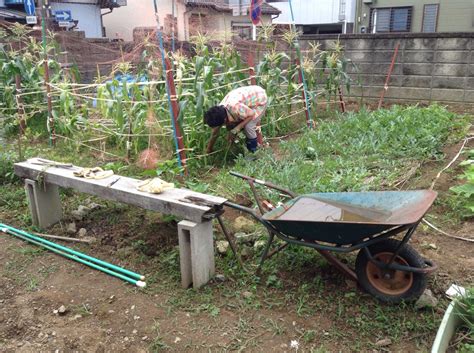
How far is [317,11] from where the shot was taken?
19984 mm

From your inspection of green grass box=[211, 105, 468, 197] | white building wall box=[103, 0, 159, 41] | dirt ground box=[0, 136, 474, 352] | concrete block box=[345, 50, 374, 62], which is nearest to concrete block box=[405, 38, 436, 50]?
concrete block box=[345, 50, 374, 62]

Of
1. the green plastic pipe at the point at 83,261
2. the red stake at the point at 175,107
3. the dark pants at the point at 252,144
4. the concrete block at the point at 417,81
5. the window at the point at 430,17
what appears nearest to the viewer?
the green plastic pipe at the point at 83,261

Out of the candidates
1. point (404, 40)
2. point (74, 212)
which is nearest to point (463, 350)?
point (74, 212)

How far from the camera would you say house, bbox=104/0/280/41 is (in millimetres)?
11856

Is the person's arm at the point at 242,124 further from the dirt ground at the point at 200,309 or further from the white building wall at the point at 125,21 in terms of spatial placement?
the white building wall at the point at 125,21

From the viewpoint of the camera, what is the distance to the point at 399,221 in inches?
83.9

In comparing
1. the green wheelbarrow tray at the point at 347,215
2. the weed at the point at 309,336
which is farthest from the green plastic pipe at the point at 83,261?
the weed at the point at 309,336

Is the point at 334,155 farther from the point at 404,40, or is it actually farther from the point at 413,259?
the point at 404,40

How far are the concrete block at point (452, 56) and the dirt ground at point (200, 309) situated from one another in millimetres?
5045

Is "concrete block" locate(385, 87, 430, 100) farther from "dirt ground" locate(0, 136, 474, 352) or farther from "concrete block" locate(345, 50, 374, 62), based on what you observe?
"dirt ground" locate(0, 136, 474, 352)

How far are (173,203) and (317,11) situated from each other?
19495mm

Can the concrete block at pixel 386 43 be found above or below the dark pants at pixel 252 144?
above

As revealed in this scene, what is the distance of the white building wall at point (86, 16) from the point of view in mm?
16844

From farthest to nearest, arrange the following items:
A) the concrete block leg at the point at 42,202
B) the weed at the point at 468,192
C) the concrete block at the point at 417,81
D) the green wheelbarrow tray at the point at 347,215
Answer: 1. the concrete block at the point at 417,81
2. the concrete block leg at the point at 42,202
3. the weed at the point at 468,192
4. the green wheelbarrow tray at the point at 347,215
